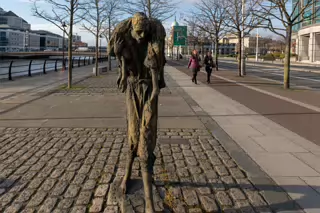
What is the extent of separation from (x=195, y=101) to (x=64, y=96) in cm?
532

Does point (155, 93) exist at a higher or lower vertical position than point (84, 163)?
higher

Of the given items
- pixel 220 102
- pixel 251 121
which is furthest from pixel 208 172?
pixel 220 102

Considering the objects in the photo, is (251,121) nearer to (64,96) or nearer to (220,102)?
(220,102)

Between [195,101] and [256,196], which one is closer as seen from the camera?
[256,196]

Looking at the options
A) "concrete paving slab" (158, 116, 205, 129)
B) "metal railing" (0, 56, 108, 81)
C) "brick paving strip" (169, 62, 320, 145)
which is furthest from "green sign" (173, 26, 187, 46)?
"concrete paving slab" (158, 116, 205, 129)

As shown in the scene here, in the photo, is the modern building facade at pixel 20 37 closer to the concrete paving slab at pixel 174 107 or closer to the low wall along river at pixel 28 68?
the low wall along river at pixel 28 68

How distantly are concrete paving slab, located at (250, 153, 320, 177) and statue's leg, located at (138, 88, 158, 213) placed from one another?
2.28 m

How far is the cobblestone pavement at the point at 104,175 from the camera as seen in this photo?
386 centimetres

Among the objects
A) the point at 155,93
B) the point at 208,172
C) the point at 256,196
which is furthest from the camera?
the point at 208,172

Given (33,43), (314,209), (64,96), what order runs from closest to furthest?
(314,209)
(64,96)
(33,43)

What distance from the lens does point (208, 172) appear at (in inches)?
195

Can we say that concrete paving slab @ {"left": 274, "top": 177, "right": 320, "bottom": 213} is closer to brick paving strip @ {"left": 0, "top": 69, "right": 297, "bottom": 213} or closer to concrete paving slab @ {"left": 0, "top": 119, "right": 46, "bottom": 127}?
brick paving strip @ {"left": 0, "top": 69, "right": 297, "bottom": 213}

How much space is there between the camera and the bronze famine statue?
327 cm

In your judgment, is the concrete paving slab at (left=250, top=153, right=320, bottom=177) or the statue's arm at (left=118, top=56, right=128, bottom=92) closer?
the statue's arm at (left=118, top=56, right=128, bottom=92)
